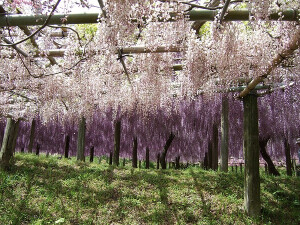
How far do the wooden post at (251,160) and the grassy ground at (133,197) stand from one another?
31 cm

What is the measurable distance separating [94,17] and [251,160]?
459cm

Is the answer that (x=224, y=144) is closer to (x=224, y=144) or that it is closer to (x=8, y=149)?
(x=224, y=144)

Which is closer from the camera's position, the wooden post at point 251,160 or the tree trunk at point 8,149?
the wooden post at point 251,160

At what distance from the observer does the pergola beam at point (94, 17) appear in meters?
3.76

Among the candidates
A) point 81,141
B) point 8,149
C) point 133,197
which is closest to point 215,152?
point 133,197

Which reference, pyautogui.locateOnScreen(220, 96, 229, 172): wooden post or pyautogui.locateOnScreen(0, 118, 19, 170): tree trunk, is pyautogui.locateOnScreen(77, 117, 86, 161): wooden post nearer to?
pyautogui.locateOnScreen(0, 118, 19, 170): tree trunk

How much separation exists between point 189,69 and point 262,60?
149 cm

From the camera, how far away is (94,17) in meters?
4.09

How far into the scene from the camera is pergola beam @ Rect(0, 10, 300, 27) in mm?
3756

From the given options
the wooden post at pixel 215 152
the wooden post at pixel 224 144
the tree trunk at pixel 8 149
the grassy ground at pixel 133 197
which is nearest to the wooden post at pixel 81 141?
the grassy ground at pixel 133 197

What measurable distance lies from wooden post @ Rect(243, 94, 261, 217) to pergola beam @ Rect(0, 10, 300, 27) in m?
3.00

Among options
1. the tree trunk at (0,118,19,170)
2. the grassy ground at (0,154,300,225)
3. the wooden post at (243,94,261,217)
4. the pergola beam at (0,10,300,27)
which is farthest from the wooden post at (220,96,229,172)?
the tree trunk at (0,118,19,170)

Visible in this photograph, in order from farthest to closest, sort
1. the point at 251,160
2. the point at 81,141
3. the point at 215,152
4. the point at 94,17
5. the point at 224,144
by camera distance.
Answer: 1. the point at 81,141
2. the point at 215,152
3. the point at 224,144
4. the point at 251,160
5. the point at 94,17

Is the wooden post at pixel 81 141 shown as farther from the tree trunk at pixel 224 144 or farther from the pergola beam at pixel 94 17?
the pergola beam at pixel 94 17
